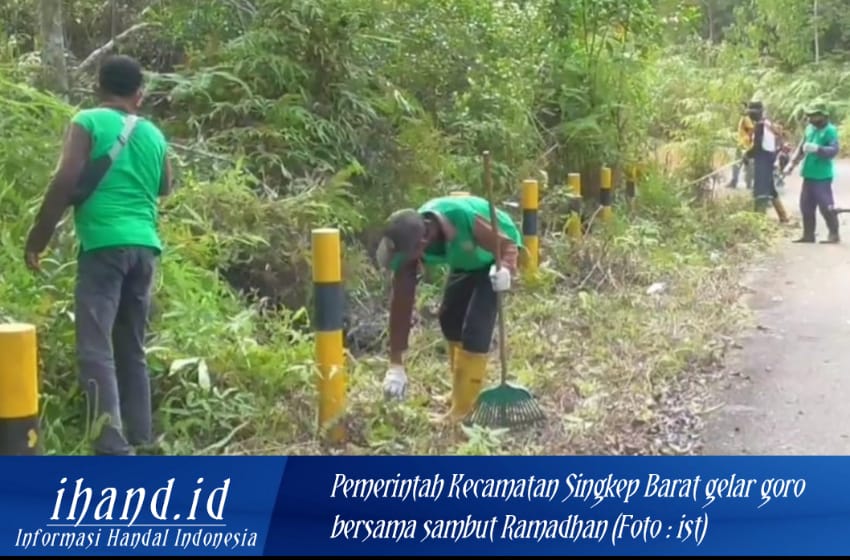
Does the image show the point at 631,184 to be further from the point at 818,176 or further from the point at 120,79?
the point at 120,79

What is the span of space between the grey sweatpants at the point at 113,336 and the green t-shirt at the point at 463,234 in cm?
129

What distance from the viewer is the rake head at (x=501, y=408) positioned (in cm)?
598

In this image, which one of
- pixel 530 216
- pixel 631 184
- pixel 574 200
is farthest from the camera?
pixel 631 184

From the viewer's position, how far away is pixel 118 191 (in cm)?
525

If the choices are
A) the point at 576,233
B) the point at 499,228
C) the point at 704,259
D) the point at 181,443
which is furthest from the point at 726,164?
the point at 181,443

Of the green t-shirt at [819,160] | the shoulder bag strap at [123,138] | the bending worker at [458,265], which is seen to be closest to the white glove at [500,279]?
the bending worker at [458,265]

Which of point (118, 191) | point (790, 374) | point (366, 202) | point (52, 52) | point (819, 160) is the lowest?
point (790, 374)

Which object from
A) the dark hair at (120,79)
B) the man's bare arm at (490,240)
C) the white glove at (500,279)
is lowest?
the white glove at (500,279)

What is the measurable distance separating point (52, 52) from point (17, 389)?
5.08 metres

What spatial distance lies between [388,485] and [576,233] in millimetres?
6766

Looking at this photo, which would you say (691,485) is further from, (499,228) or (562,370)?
(562,370)

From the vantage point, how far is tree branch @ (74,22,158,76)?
9.19 m

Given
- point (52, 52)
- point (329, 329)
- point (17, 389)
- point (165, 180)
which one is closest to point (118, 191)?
point (165, 180)

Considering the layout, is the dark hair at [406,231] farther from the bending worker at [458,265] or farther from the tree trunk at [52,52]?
the tree trunk at [52,52]
